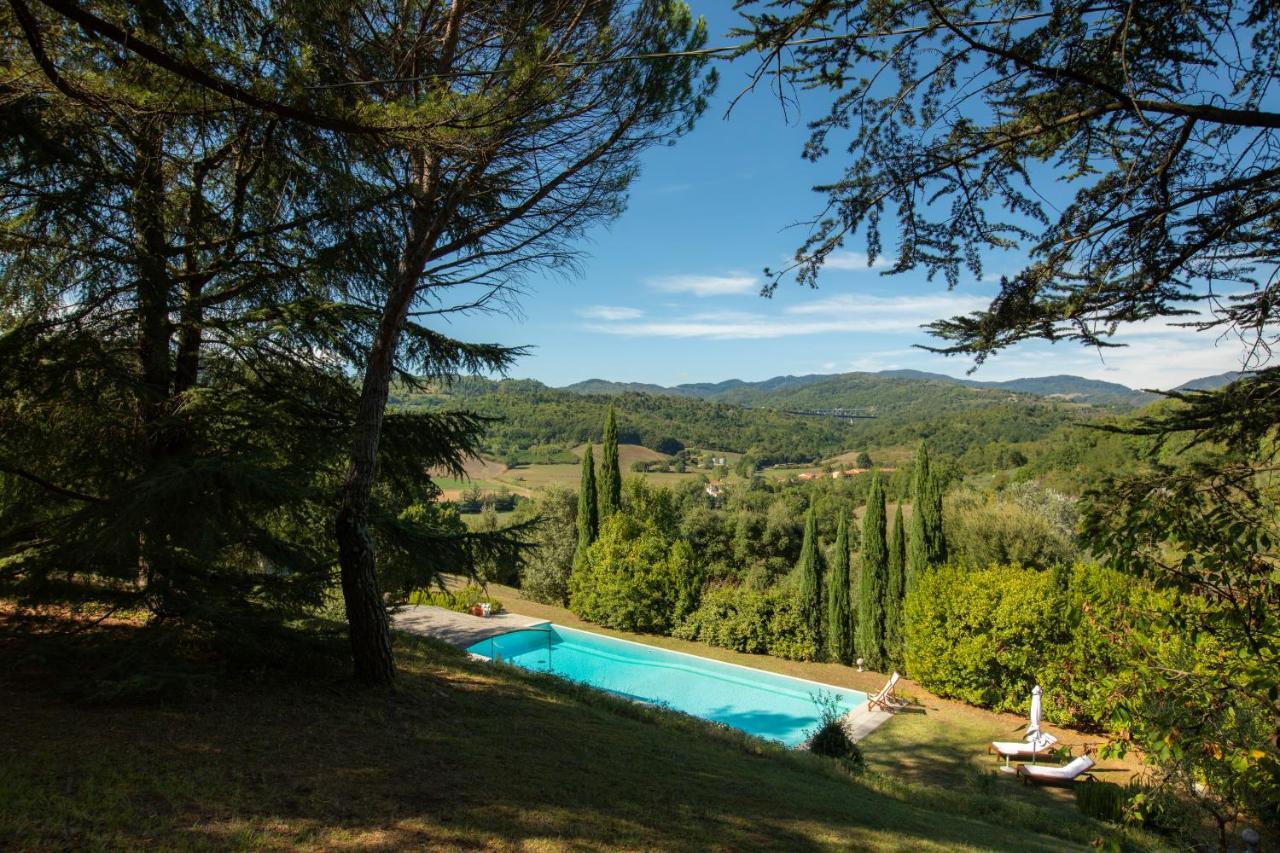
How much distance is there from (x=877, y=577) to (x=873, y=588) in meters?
0.31

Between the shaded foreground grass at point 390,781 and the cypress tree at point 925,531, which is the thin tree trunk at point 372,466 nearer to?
the shaded foreground grass at point 390,781

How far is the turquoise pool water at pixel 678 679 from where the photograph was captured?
14109 millimetres

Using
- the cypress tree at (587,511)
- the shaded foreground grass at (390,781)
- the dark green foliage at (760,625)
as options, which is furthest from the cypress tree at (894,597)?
the shaded foreground grass at (390,781)

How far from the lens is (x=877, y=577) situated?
17453 millimetres

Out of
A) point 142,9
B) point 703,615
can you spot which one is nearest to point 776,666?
point 703,615

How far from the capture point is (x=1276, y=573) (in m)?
2.74

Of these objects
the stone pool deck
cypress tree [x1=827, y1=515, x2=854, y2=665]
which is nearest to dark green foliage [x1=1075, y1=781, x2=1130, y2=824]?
cypress tree [x1=827, y1=515, x2=854, y2=665]

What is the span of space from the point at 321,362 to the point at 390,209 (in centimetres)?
177

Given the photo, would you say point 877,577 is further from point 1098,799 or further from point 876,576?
point 1098,799

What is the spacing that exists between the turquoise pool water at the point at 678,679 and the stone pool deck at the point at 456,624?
0.24 metres

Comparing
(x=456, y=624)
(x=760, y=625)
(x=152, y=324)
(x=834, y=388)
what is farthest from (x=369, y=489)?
(x=834, y=388)

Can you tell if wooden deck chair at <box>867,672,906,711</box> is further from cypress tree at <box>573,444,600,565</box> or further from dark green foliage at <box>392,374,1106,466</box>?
dark green foliage at <box>392,374,1106,466</box>

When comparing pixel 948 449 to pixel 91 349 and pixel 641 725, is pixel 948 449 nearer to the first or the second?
pixel 641 725

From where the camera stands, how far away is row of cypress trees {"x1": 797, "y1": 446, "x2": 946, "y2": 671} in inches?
671
